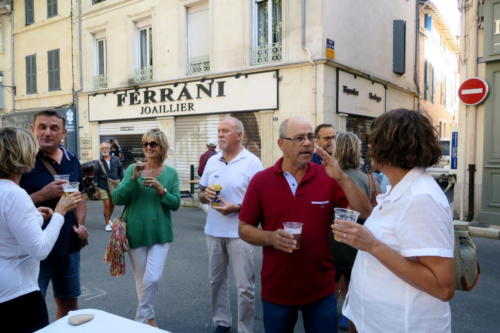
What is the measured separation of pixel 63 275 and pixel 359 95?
11.5m

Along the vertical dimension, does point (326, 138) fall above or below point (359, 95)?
below

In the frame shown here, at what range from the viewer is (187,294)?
4367mm

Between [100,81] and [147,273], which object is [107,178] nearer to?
[147,273]

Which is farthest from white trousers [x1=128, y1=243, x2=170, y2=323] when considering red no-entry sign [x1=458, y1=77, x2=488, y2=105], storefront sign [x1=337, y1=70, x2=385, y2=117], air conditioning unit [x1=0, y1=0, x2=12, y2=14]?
air conditioning unit [x1=0, y1=0, x2=12, y2=14]

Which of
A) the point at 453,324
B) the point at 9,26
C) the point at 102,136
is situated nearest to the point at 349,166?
the point at 453,324

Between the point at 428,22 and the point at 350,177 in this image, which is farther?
the point at 428,22

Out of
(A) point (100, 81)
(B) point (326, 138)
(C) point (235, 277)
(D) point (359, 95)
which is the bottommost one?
(C) point (235, 277)

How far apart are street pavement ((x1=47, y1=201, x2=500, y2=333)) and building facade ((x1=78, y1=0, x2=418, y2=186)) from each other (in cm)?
543

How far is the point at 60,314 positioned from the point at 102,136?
Answer: 14.7m

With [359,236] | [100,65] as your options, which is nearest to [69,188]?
[359,236]

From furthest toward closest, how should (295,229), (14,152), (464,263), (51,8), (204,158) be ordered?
(51,8), (204,158), (295,229), (14,152), (464,263)

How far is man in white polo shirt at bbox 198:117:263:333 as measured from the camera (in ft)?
10.7

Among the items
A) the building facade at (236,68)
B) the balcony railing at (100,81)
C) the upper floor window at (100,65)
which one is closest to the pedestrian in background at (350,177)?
the building facade at (236,68)

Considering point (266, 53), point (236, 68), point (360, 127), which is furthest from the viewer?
point (360, 127)
